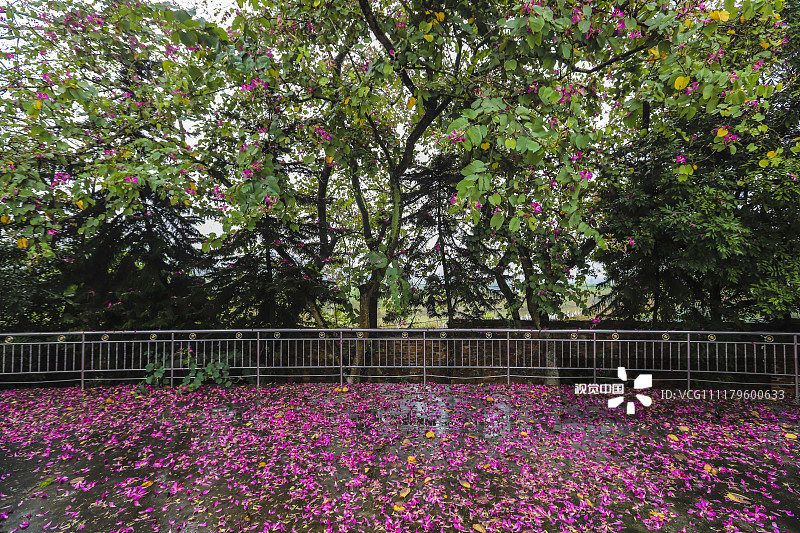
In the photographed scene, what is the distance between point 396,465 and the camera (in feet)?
13.5

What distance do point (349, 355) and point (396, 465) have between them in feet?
11.7

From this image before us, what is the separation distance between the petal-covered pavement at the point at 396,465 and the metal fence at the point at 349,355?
3.20ft

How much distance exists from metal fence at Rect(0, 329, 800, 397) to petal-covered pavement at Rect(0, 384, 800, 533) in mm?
975

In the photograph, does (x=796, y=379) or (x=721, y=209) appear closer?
(x=721, y=209)

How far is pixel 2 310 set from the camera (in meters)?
6.92

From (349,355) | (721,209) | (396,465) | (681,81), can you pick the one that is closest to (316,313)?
(349,355)

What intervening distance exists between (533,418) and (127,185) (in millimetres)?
6912

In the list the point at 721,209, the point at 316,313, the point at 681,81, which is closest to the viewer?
the point at 681,81

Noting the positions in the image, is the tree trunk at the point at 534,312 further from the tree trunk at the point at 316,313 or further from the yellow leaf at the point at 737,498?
the tree trunk at the point at 316,313

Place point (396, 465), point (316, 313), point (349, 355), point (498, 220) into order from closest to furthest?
point (498, 220) < point (396, 465) < point (349, 355) < point (316, 313)

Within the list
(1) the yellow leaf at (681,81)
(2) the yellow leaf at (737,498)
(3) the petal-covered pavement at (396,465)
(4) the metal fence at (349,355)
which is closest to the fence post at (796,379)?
(4) the metal fence at (349,355)

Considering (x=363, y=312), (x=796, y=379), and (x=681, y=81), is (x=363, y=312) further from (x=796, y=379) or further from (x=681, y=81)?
(x=796, y=379)

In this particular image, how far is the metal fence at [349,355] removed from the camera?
7.08 m

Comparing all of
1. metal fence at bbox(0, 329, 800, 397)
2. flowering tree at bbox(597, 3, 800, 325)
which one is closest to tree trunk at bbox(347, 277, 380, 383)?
metal fence at bbox(0, 329, 800, 397)
